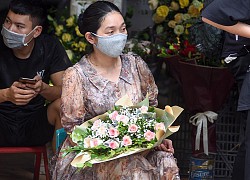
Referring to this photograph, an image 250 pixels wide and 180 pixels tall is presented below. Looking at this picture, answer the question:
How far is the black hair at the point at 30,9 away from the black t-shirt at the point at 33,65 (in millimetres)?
188

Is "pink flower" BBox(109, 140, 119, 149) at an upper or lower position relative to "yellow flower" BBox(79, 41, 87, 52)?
lower

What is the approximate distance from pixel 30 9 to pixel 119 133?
4.43 feet

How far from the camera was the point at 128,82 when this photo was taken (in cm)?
424

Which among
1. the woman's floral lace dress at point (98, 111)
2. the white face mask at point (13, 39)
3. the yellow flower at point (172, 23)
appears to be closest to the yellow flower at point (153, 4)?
the yellow flower at point (172, 23)

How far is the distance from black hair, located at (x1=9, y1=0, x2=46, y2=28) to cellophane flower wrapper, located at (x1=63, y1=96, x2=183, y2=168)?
1.14m

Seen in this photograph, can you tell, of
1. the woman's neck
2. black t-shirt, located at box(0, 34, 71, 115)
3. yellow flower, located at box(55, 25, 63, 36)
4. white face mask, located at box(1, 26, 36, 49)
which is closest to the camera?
the woman's neck

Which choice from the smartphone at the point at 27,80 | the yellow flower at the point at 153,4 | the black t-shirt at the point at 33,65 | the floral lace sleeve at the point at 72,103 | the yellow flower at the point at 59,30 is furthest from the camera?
the yellow flower at the point at 59,30

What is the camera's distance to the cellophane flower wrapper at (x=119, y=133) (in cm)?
384

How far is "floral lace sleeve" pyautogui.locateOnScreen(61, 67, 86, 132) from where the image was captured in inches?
161

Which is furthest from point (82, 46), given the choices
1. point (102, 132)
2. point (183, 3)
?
point (102, 132)

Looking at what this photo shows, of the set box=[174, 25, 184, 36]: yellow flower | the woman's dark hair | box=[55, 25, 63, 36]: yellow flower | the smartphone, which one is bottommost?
the smartphone

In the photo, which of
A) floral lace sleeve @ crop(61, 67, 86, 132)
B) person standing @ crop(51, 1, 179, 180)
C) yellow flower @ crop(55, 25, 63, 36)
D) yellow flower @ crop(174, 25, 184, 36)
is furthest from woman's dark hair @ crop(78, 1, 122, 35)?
yellow flower @ crop(55, 25, 63, 36)

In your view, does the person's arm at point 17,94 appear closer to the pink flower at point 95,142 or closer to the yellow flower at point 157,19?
the pink flower at point 95,142

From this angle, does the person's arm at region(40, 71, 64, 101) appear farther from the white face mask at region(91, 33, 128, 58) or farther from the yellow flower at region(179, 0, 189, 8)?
the yellow flower at region(179, 0, 189, 8)
